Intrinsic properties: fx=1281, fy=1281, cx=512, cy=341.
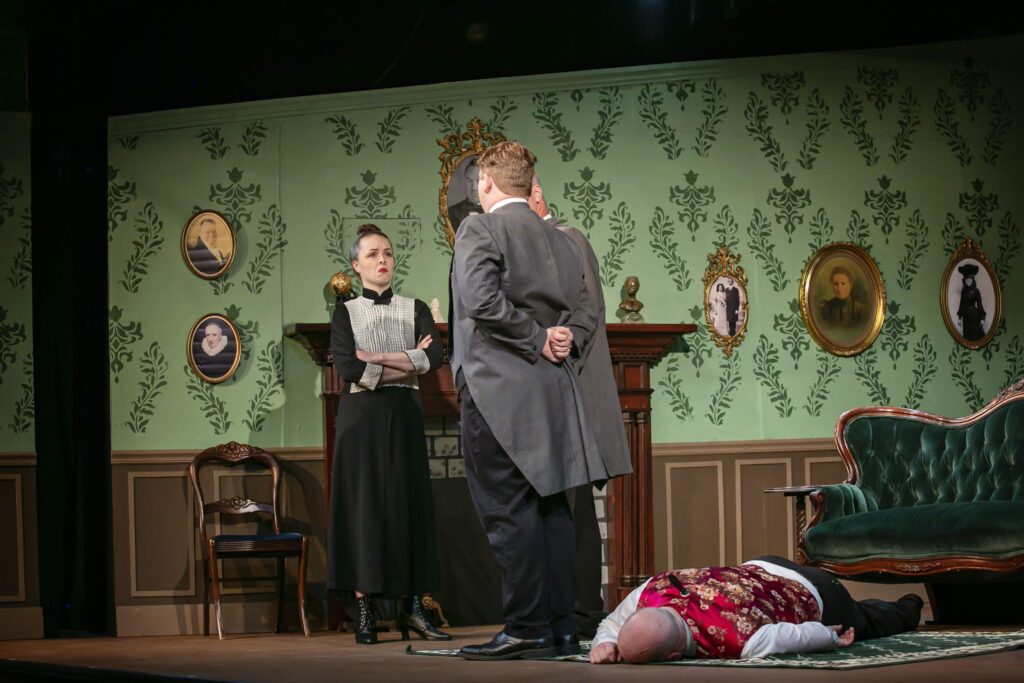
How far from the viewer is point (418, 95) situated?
712cm

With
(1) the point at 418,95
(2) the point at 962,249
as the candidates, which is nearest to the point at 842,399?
(2) the point at 962,249

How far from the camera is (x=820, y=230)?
290 inches

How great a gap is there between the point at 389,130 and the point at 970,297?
3.50 metres

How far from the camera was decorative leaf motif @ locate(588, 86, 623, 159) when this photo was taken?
7.27 meters

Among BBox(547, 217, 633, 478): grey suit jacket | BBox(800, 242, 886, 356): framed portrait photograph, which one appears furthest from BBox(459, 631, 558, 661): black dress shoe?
BBox(800, 242, 886, 356): framed portrait photograph

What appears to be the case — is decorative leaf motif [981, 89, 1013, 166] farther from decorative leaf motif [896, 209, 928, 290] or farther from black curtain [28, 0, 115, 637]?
black curtain [28, 0, 115, 637]

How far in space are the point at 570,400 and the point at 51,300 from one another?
394cm

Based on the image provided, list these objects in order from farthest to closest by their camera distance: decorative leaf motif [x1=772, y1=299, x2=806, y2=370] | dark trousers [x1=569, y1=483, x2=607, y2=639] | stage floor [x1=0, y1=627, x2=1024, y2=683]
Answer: decorative leaf motif [x1=772, y1=299, x2=806, y2=370], dark trousers [x1=569, y1=483, x2=607, y2=639], stage floor [x1=0, y1=627, x2=1024, y2=683]

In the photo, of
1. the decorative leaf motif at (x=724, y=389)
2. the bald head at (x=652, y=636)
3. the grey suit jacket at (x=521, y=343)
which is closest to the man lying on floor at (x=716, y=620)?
the bald head at (x=652, y=636)

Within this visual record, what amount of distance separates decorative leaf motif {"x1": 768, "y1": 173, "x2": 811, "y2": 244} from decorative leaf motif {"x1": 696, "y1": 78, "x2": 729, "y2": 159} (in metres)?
0.45

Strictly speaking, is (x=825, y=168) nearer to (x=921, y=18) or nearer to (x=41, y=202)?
(x=921, y=18)

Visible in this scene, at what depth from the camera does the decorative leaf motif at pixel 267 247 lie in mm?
6945

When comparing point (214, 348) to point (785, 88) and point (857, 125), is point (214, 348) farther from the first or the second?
point (857, 125)

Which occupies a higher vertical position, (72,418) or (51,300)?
(51,300)
